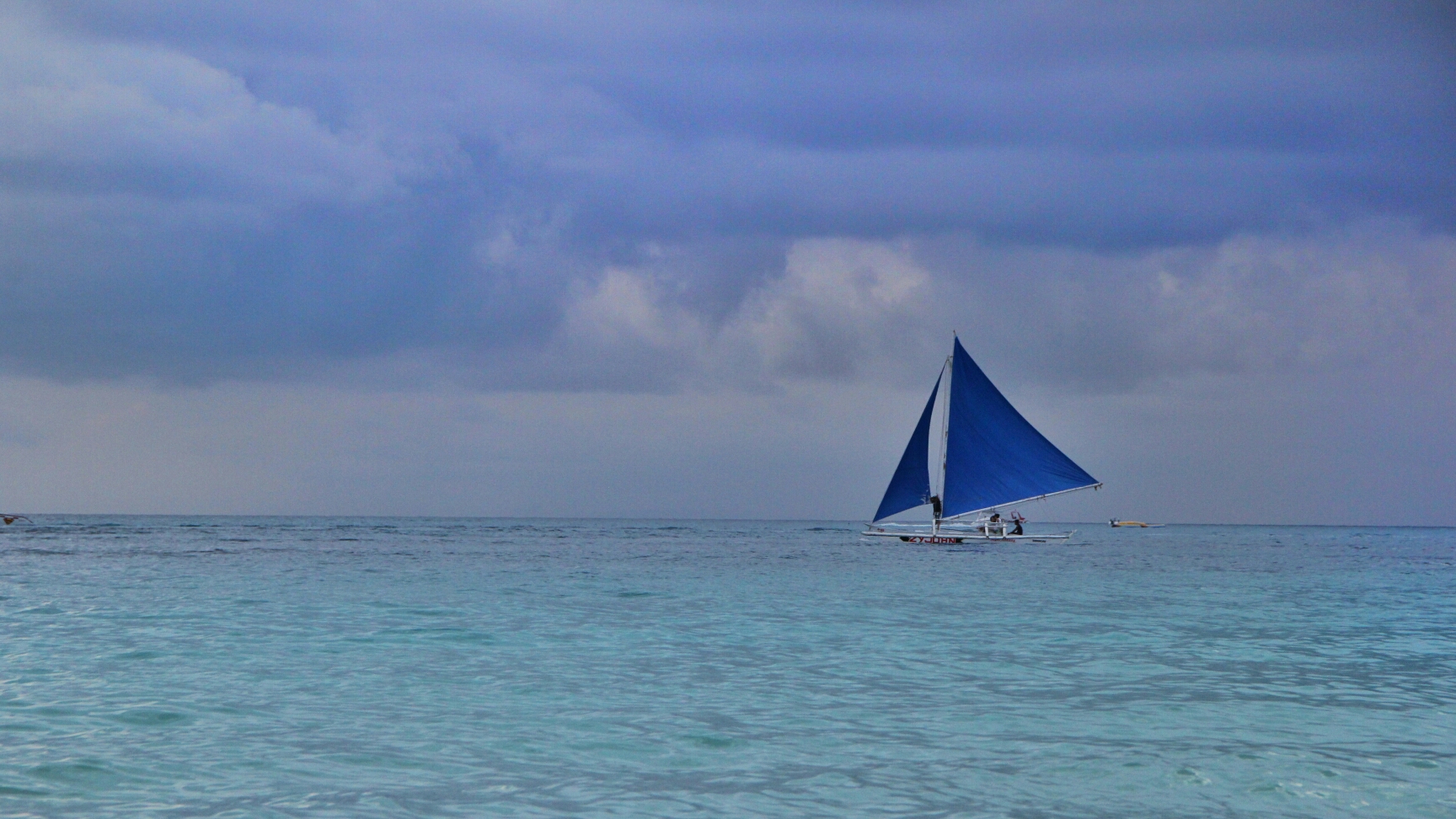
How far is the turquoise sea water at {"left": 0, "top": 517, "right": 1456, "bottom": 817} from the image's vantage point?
899 centimetres

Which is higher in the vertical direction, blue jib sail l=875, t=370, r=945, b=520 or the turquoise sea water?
blue jib sail l=875, t=370, r=945, b=520

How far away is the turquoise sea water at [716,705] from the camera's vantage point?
8992 millimetres

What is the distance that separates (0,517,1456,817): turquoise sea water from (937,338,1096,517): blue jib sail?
29880 mm

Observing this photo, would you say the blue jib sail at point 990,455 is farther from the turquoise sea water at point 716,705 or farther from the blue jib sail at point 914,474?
the turquoise sea water at point 716,705

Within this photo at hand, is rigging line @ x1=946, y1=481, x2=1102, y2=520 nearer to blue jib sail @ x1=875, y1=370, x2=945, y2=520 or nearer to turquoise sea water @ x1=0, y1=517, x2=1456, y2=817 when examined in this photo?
blue jib sail @ x1=875, y1=370, x2=945, y2=520

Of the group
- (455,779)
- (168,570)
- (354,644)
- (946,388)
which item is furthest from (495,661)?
(946,388)

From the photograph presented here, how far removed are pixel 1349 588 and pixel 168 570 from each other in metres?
36.0

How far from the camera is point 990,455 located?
5900cm

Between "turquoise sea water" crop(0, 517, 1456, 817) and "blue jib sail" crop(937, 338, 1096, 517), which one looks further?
"blue jib sail" crop(937, 338, 1096, 517)

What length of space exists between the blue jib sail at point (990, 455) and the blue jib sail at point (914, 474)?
2182 mm

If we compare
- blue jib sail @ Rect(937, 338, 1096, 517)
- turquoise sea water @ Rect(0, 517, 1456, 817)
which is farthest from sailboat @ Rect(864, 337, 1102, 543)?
turquoise sea water @ Rect(0, 517, 1456, 817)

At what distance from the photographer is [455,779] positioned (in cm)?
930

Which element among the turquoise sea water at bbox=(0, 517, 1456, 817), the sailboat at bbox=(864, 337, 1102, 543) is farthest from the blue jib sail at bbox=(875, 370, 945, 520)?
the turquoise sea water at bbox=(0, 517, 1456, 817)

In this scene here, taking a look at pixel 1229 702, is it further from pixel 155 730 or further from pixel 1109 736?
pixel 155 730
